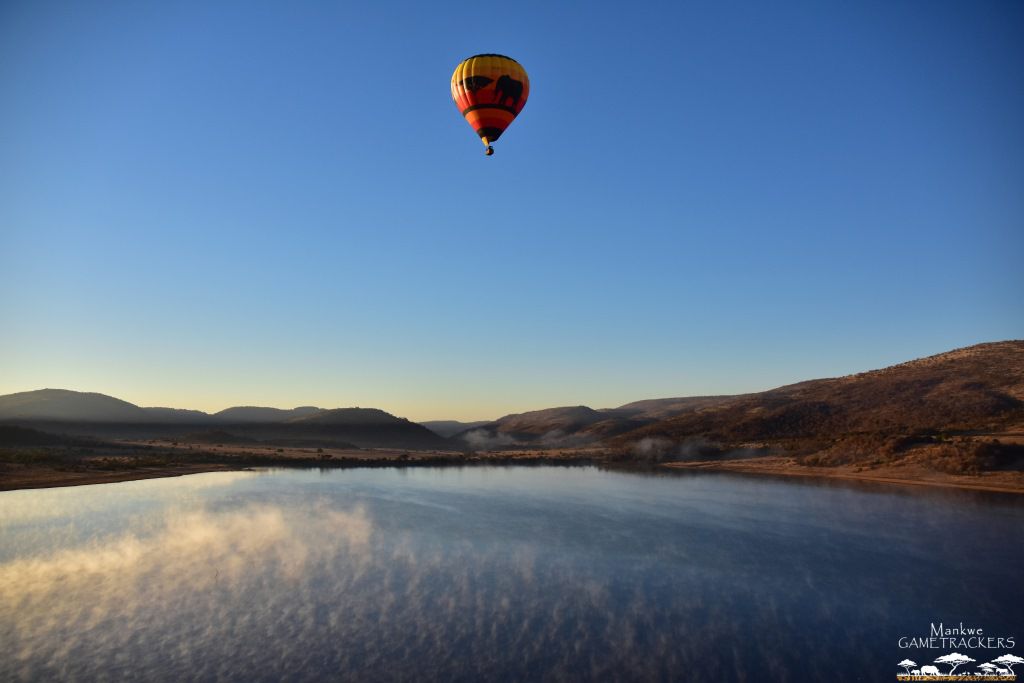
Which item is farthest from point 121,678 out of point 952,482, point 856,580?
point 952,482

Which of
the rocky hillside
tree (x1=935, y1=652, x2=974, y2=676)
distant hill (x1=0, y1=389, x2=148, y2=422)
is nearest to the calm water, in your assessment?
tree (x1=935, y1=652, x2=974, y2=676)

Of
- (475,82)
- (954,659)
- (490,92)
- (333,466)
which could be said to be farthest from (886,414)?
(954,659)

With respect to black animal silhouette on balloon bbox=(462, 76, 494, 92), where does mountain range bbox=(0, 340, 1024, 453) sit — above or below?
below

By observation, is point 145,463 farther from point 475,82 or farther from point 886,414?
point 886,414

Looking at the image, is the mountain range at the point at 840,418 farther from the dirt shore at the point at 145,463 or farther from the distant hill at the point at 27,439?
the distant hill at the point at 27,439

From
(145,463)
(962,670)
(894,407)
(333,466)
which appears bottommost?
(962,670)

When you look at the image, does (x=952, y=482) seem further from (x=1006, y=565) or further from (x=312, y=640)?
(x=312, y=640)

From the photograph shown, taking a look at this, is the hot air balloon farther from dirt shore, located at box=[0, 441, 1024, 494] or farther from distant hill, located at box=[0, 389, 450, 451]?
distant hill, located at box=[0, 389, 450, 451]
